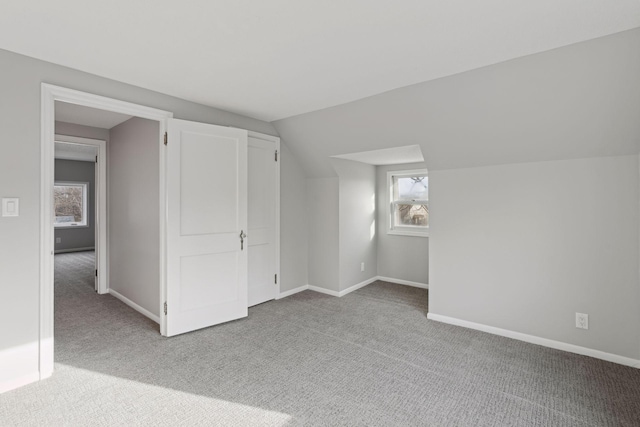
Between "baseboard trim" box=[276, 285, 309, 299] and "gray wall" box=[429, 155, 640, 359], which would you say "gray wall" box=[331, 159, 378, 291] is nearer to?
"baseboard trim" box=[276, 285, 309, 299]

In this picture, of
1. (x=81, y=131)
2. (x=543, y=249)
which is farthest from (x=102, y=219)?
(x=543, y=249)

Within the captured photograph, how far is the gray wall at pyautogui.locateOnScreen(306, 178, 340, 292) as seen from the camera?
4.47 meters

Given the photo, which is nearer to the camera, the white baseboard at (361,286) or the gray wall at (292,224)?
the gray wall at (292,224)

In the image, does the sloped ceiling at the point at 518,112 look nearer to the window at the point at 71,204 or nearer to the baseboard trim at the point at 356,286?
the baseboard trim at the point at 356,286

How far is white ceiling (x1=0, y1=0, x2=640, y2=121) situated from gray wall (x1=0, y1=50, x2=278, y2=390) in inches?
8.0

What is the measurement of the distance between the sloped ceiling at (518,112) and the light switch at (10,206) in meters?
2.72

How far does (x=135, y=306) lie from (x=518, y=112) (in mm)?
4541

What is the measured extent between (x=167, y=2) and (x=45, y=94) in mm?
1448

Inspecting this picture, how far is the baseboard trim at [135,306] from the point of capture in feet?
11.6

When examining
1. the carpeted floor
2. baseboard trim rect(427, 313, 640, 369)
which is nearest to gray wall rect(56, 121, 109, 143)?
the carpeted floor

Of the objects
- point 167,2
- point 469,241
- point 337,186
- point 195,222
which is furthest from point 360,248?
point 167,2

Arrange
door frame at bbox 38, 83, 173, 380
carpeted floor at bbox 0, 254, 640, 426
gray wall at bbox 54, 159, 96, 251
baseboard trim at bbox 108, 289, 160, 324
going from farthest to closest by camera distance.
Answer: gray wall at bbox 54, 159, 96, 251 < baseboard trim at bbox 108, 289, 160, 324 < door frame at bbox 38, 83, 173, 380 < carpeted floor at bbox 0, 254, 640, 426

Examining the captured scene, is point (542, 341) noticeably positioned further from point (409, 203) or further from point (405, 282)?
point (409, 203)

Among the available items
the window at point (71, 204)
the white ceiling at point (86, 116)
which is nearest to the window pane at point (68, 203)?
the window at point (71, 204)
